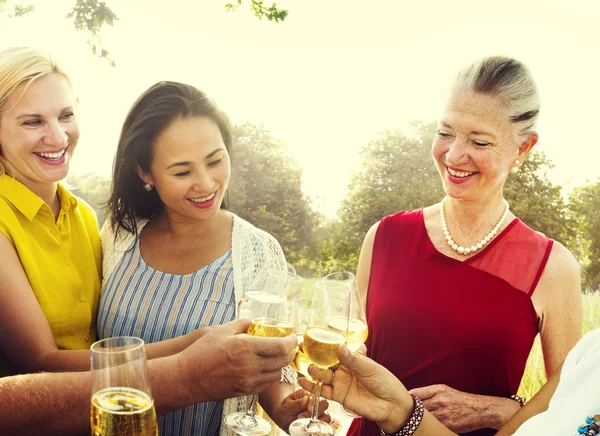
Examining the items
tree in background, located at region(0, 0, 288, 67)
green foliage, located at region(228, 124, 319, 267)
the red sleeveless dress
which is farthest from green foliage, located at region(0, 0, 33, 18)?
the red sleeveless dress

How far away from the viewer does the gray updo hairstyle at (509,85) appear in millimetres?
2500

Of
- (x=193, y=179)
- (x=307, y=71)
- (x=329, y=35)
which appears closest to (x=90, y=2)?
(x=193, y=179)

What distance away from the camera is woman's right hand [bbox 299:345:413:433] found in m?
1.89

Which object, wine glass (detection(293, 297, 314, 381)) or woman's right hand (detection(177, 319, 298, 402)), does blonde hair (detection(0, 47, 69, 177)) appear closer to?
woman's right hand (detection(177, 319, 298, 402))

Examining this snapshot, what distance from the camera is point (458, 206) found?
282 centimetres

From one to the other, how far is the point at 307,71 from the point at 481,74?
49.8 ft

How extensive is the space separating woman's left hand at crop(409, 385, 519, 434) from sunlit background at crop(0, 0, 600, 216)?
26.6 ft

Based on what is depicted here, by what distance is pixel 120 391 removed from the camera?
1.32 meters

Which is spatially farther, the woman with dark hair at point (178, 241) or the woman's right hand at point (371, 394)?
the woman with dark hair at point (178, 241)

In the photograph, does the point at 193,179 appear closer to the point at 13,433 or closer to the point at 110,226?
the point at 110,226

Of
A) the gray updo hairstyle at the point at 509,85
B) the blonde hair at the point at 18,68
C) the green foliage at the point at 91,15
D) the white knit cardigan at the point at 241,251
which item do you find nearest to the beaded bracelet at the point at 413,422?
the white knit cardigan at the point at 241,251

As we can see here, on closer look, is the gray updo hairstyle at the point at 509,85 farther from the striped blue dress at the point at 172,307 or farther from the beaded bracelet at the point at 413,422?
the striped blue dress at the point at 172,307

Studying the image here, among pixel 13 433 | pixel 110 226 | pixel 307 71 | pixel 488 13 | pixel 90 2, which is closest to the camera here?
pixel 13 433

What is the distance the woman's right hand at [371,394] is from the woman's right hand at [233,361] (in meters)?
0.16
